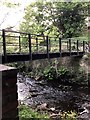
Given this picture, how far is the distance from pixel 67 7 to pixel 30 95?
31.3ft

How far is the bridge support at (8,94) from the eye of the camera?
260 centimetres

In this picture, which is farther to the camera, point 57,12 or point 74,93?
point 57,12

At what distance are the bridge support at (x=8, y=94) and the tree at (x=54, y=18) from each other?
1509 centimetres

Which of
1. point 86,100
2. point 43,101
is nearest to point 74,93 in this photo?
point 86,100

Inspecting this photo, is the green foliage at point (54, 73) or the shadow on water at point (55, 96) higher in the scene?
the green foliage at point (54, 73)

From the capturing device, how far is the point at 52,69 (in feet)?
47.5

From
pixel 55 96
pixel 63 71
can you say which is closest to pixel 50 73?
pixel 63 71

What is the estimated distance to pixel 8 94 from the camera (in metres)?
2.66

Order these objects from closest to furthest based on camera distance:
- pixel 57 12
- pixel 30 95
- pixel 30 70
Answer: pixel 30 95 < pixel 30 70 < pixel 57 12

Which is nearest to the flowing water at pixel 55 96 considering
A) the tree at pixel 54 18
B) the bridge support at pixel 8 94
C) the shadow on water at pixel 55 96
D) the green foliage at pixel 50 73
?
the shadow on water at pixel 55 96

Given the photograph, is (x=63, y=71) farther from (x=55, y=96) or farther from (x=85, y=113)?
(x=85, y=113)

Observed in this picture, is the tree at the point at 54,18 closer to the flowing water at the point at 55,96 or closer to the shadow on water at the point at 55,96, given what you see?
the shadow on water at the point at 55,96

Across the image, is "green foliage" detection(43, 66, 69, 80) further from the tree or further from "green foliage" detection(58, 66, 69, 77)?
the tree

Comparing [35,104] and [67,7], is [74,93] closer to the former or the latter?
[35,104]
